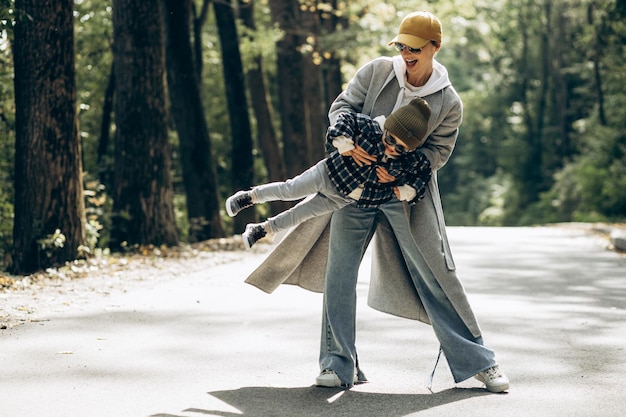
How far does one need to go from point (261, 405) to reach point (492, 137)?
6440 cm

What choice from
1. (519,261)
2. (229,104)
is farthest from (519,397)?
(229,104)

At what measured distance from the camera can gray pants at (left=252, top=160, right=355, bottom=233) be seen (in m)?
6.23

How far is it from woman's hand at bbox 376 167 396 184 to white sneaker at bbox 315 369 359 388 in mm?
1198

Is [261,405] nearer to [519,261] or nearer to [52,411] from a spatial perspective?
[52,411]

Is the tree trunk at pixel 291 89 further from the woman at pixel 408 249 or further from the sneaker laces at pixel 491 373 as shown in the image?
the sneaker laces at pixel 491 373

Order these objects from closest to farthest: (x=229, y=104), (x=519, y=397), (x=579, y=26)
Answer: (x=519, y=397), (x=229, y=104), (x=579, y=26)

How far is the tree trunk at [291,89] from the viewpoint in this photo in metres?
24.5

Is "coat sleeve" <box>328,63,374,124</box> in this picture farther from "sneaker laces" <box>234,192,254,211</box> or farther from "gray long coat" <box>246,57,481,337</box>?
"sneaker laces" <box>234,192,254,211</box>

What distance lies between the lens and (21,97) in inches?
501

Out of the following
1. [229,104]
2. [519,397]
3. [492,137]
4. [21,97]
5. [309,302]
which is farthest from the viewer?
[492,137]

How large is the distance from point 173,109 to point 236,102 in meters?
2.91

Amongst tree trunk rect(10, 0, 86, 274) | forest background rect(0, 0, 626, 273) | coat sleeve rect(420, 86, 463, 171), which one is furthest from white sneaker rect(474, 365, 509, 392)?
tree trunk rect(10, 0, 86, 274)

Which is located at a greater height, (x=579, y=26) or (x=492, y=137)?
(x=579, y=26)

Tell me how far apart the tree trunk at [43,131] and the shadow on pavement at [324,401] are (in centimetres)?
706
